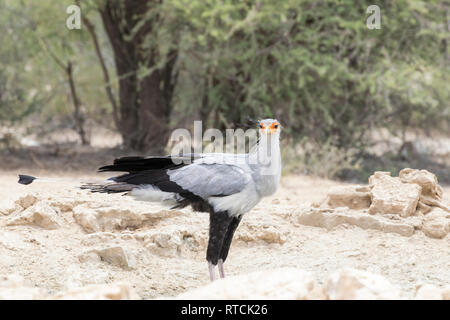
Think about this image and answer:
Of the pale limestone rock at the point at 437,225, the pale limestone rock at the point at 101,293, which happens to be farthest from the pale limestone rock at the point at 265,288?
the pale limestone rock at the point at 437,225

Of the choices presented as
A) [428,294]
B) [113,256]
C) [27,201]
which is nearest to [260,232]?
[113,256]

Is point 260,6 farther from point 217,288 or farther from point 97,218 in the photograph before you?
point 217,288

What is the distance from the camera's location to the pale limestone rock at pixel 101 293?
2980 millimetres

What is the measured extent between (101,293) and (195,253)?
2.32 meters

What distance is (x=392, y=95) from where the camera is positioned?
11648mm

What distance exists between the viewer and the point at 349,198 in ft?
19.6

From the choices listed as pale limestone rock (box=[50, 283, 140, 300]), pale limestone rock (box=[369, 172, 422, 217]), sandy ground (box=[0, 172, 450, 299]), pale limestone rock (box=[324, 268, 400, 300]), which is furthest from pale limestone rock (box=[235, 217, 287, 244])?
pale limestone rock (box=[50, 283, 140, 300])

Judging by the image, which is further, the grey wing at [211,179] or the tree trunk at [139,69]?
the tree trunk at [139,69]

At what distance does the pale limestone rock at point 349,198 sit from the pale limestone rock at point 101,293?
10.9 ft

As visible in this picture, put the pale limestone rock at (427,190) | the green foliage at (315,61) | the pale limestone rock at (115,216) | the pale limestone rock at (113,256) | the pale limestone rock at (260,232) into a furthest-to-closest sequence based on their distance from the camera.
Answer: the green foliage at (315,61) → the pale limestone rock at (427,190) → the pale limestone rock at (260,232) → the pale limestone rock at (115,216) → the pale limestone rock at (113,256)

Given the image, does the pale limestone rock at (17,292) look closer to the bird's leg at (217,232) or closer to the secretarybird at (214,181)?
the secretarybird at (214,181)

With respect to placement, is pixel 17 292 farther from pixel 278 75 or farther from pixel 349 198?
pixel 278 75

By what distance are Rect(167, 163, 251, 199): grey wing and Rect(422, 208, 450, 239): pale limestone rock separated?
2.24 meters

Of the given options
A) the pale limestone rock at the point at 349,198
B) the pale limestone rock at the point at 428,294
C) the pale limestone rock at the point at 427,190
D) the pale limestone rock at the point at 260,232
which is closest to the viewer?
the pale limestone rock at the point at 428,294
